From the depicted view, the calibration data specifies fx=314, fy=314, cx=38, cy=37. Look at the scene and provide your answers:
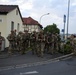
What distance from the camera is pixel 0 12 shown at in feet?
88.6

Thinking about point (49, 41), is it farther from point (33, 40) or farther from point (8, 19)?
point (8, 19)

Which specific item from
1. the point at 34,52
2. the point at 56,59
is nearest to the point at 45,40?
the point at 34,52

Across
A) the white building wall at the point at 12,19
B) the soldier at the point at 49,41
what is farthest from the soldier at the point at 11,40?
the white building wall at the point at 12,19

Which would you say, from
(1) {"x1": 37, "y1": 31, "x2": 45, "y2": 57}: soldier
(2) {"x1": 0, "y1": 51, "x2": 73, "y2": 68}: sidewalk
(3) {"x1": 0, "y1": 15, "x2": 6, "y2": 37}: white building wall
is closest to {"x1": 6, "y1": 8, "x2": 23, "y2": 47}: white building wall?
(3) {"x1": 0, "y1": 15, "x2": 6, "y2": 37}: white building wall

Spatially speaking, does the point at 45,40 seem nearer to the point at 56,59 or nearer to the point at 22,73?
the point at 56,59

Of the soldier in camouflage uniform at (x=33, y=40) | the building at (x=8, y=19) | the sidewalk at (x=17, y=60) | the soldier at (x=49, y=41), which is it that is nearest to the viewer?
the sidewalk at (x=17, y=60)

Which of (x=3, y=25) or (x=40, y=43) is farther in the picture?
(x=3, y=25)

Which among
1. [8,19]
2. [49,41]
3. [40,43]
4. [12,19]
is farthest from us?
[12,19]

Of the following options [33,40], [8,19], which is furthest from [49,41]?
[8,19]

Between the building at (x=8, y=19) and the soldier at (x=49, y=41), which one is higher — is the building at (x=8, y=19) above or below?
above

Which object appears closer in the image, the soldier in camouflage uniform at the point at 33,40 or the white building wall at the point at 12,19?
the soldier in camouflage uniform at the point at 33,40

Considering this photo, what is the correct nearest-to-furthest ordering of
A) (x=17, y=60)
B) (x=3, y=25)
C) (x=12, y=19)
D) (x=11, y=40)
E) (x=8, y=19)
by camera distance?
(x=17, y=60) < (x=11, y=40) < (x=3, y=25) < (x=8, y=19) < (x=12, y=19)

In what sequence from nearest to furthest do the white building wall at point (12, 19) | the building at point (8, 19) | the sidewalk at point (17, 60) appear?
the sidewalk at point (17, 60) → the building at point (8, 19) → the white building wall at point (12, 19)

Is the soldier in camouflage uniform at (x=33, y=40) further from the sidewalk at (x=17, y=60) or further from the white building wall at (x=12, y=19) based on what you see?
the white building wall at (x=12, y=19)
